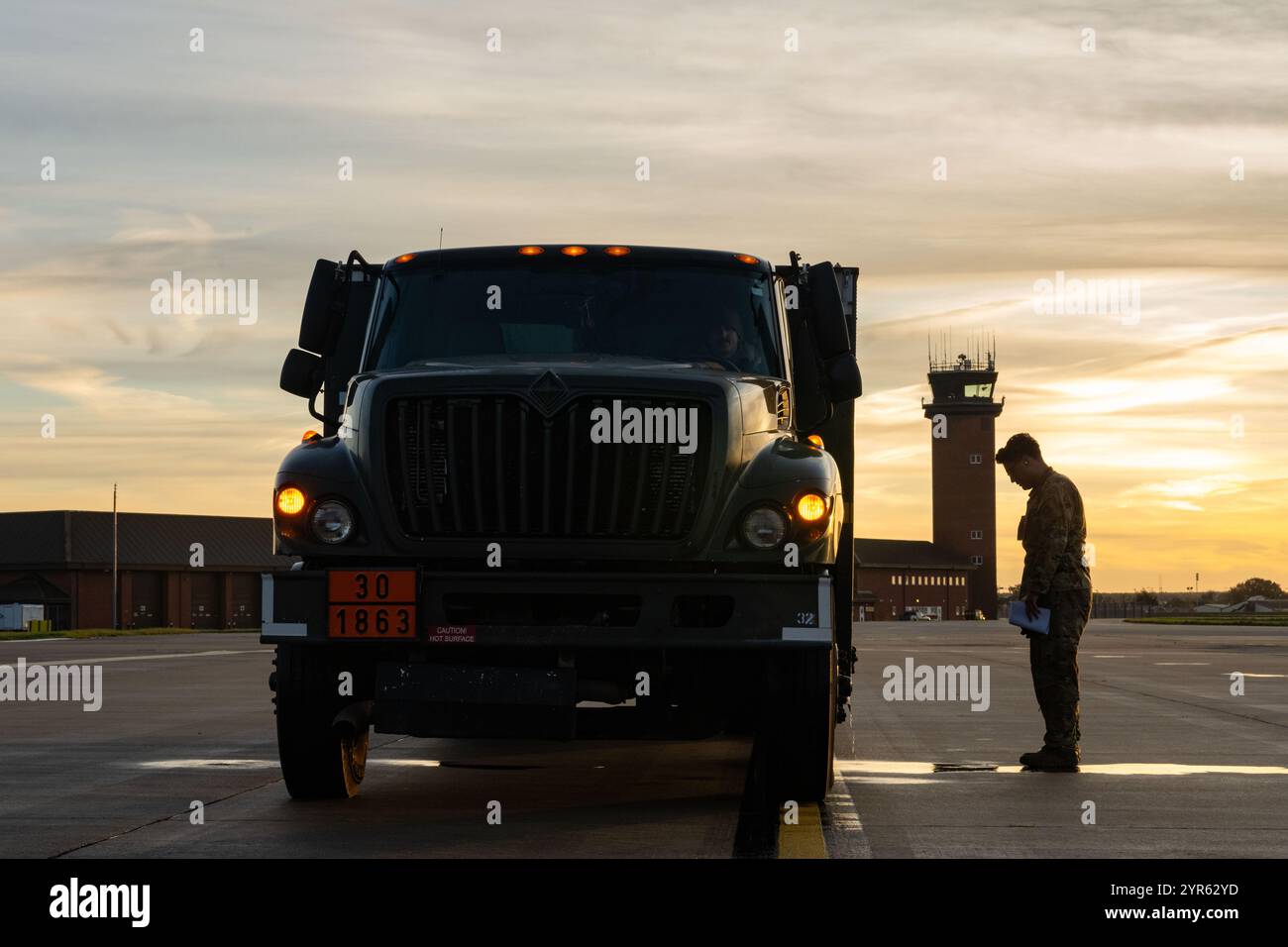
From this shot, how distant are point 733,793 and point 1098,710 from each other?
24.9 feet

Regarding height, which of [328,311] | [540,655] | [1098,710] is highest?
[328,311]

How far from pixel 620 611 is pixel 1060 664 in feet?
13.4

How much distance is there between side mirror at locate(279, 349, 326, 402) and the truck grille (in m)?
1.86

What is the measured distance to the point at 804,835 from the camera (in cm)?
792

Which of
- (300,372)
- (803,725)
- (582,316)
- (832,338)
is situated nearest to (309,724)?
(300,372)

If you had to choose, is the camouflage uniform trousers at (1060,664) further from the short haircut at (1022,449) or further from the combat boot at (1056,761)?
the short haircut at (1022,449)

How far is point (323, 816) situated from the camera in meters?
8.50

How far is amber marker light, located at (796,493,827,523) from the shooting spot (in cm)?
791

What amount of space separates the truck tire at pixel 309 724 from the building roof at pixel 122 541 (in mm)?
93876

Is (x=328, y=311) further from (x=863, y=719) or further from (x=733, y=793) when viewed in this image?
(x=863, y=719)

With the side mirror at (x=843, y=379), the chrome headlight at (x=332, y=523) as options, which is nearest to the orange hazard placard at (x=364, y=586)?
the chrome headlight at (x=332, y=523)

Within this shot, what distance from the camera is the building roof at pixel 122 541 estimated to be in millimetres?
104625

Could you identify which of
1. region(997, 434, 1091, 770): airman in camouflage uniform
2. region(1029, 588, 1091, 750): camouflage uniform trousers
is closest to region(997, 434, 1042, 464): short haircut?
region(997, 434, 1091, 770): airman in camouflage uniform
